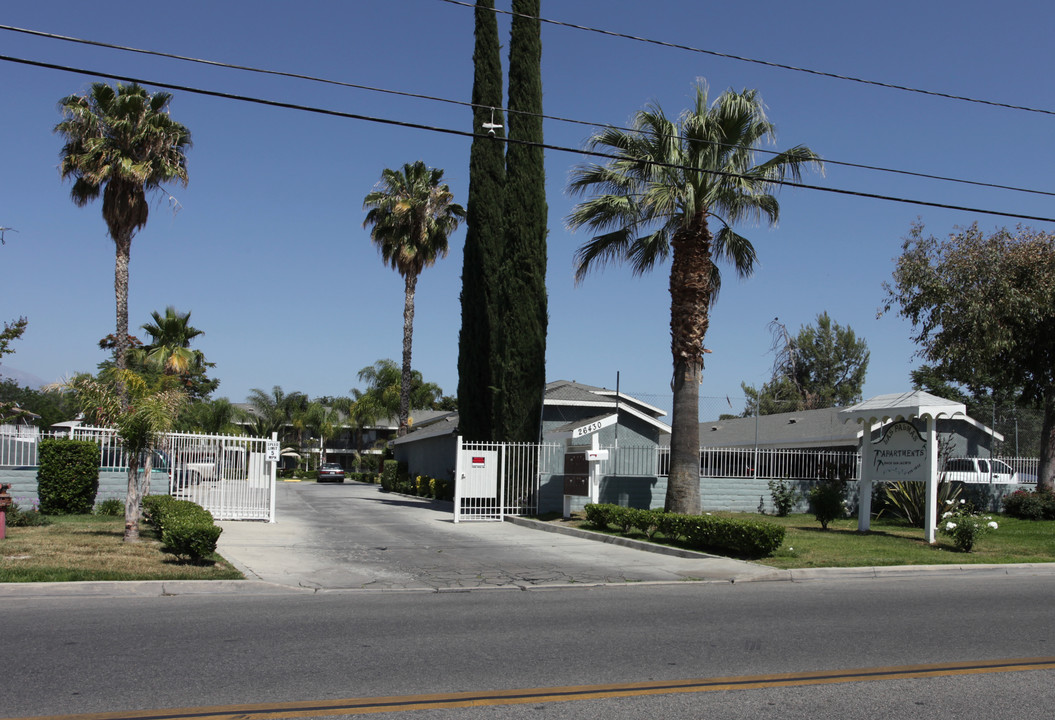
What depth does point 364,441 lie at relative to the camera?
9125 centimetres

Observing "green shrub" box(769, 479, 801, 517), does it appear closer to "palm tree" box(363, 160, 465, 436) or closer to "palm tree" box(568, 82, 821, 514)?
"palm tree" box(568, 82, 821, 514)

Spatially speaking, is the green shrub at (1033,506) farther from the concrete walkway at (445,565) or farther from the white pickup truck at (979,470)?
the concrete walkway at (445,565)

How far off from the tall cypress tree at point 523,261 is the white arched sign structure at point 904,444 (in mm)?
8794

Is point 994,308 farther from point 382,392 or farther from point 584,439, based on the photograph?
point 382,392

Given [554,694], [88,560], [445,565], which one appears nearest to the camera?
[554,694]

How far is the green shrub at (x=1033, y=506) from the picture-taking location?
77.8 feet

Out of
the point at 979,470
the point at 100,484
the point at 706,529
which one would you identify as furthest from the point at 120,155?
the point at 979,470

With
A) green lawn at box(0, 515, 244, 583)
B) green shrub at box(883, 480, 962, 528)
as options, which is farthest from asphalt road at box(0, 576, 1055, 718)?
green shrub at box(883, 480, 962, 528)

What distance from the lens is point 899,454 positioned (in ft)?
61.3

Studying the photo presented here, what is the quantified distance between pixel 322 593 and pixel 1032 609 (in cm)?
878

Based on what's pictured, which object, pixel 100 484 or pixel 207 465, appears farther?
pixel 207 465

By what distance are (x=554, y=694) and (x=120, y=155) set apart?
2499 cm

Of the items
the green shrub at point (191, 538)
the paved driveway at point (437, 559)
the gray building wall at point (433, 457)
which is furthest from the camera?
the gray building wall at point (433, 457)

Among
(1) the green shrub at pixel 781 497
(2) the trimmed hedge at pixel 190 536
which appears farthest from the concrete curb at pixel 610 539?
(2) the trimmed hedge at pixel 190 536
